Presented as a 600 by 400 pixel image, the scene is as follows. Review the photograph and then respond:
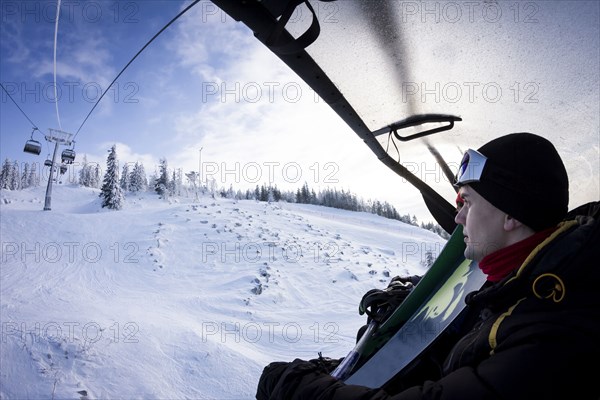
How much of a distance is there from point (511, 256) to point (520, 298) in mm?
252

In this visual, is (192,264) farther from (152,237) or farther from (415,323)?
(415,323)

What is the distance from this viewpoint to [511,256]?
1236mm

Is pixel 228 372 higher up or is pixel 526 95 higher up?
pixel 526 95

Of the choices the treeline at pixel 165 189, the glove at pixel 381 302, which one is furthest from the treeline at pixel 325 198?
the glove at pixel 381 302

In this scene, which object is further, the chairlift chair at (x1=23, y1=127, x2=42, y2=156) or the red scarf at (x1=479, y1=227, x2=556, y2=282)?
the chairlift chair at (x1=23, y1=127, x2=42, y2=156)

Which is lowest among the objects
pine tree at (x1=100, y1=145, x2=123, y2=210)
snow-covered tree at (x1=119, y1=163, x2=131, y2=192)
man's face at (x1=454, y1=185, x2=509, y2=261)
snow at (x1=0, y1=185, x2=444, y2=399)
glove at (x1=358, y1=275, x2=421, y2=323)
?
snow at (x1=0, y1=185, x2=444, y2=399)

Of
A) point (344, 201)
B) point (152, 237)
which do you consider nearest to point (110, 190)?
point (152, 237)

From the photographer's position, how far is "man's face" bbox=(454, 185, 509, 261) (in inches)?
52.1

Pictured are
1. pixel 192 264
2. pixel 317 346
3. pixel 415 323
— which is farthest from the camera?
pixel 192 264

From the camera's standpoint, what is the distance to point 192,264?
1121 centimetres

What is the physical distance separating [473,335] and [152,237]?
14.7m

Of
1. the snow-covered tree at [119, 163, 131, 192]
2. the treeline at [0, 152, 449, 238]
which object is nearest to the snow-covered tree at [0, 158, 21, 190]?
the treeline at [0, 152, 449, 238]

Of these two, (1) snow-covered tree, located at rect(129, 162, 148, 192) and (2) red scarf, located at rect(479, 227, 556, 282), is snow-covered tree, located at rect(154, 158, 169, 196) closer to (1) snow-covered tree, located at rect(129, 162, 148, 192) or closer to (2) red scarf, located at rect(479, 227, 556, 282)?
(1) snow-covered tree, located at rect(129, 162, 148, 192)

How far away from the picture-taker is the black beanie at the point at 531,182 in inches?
47.8
